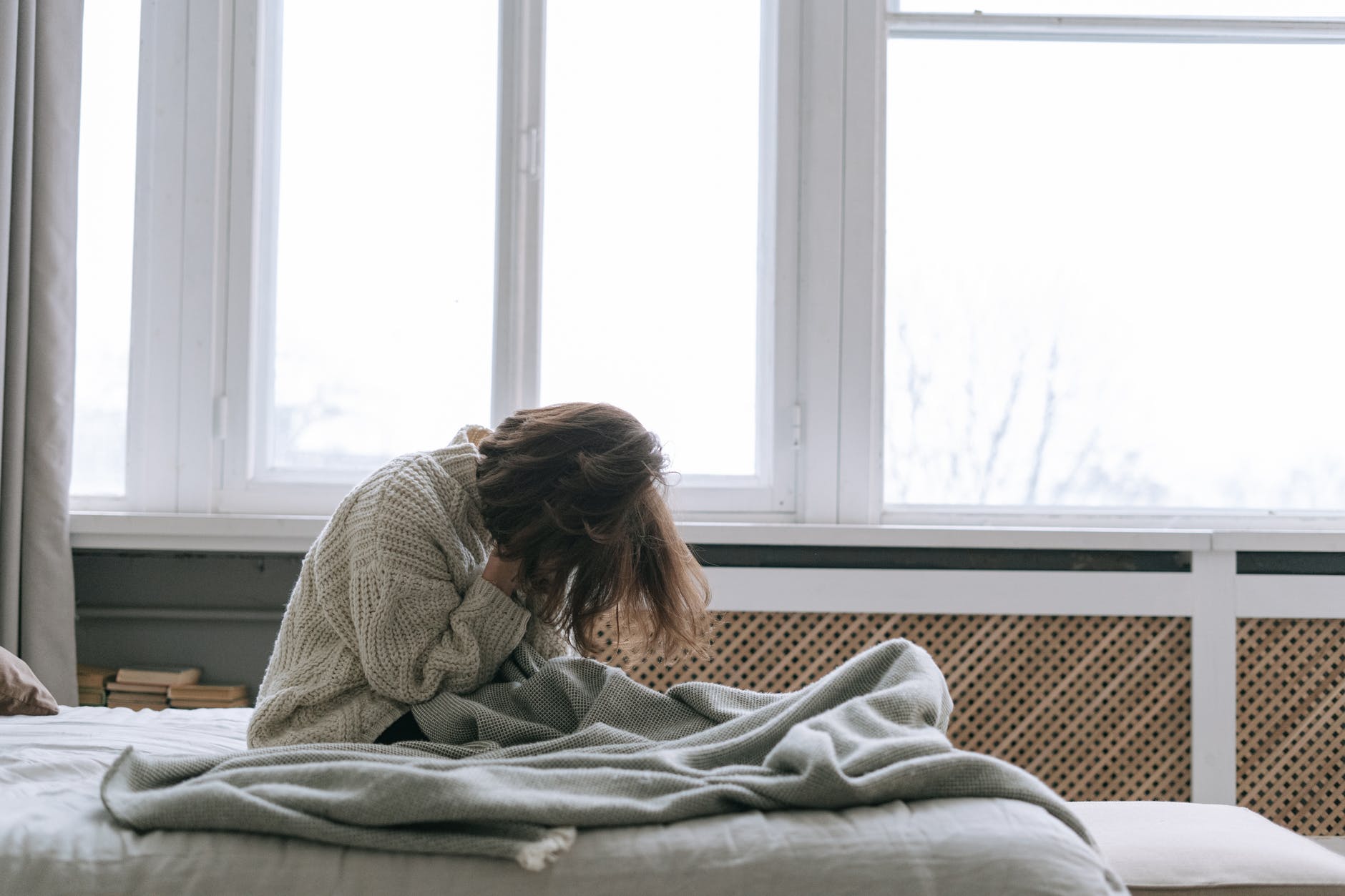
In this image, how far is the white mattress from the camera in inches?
38.2

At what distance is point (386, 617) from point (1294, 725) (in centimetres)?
195

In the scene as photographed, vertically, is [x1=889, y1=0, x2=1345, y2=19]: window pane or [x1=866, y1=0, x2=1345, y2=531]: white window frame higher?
[x1=889, y1=0, x2=1345, y2=19]: window pane

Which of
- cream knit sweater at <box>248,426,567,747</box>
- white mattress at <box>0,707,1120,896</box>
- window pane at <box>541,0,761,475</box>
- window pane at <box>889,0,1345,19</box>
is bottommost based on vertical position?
white mattress at <box>0,707,1120,896</box>

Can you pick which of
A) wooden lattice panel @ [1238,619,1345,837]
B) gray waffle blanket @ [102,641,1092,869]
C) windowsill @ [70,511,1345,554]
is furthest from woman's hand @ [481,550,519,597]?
wooden lattice panel @ [1238,619,1345,837]

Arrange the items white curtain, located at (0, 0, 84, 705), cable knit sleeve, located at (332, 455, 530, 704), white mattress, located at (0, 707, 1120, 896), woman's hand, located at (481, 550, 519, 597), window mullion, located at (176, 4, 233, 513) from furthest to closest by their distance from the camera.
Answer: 1. window mullion, located at (176, 4, 233, 513)
2. white curtain, located at (0, 0, 84, 705)
3. woman's hand, located at (481, 550, 519, 597)
4. cable knit sleeve, located at (332, 455, 530, 704)
5. white mattress, located at (0, 707, 1120, 896)

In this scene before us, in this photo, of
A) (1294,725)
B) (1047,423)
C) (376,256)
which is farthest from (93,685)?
(1294,725)

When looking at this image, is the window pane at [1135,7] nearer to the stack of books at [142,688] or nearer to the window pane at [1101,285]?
the window pane at [1101,285]

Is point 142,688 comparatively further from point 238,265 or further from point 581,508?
point 581,508

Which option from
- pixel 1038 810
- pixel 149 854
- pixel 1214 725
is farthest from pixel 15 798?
pixel 1214 725

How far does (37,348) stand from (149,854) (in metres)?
1.58

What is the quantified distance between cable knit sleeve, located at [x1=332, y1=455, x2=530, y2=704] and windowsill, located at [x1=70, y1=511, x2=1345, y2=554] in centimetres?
89

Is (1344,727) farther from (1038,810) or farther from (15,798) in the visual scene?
(15,798)

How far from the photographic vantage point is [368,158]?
8.11 ft

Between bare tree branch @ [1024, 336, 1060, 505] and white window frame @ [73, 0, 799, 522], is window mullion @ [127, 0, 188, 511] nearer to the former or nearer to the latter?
white window frame @ [73, 0, 799, 522]
